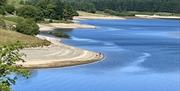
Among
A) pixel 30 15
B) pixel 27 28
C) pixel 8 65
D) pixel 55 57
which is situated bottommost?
pixel 30 15

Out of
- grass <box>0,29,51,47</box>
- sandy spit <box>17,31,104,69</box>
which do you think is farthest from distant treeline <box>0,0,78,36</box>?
sandy spit <box>17,31,104,69</box>

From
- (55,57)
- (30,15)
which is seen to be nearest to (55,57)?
(55,57)

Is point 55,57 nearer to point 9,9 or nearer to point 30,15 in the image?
point 30,15

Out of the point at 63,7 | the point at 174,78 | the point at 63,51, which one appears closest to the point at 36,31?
the point at 63,51

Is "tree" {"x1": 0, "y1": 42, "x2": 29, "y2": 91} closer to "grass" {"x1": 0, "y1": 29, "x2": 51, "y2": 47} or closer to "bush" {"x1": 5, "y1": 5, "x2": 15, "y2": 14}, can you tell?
"grass" {"x1": 0, "y1": 29, "x2": 51, "y2": 47}

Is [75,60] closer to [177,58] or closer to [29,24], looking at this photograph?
[177,58]

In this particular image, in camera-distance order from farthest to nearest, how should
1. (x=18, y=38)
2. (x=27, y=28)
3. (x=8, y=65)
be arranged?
1. (x=27, y=28)
2. (x=18, y=38)
3. (x=8, y=65)

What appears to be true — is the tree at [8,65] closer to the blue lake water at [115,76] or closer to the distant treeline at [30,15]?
the blue lake water at [115,76]

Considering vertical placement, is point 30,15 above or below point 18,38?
below

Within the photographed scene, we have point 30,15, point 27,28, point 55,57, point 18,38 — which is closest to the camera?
point 55,57
